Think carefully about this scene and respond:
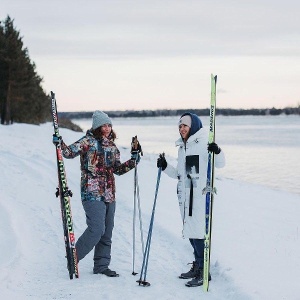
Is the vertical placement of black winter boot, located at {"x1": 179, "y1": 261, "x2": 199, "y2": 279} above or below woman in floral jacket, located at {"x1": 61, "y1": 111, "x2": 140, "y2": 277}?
below

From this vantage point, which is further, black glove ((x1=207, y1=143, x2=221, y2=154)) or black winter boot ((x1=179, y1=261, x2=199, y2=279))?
black winter boot ((x1=179, y1=261, x2=199, y2=279))

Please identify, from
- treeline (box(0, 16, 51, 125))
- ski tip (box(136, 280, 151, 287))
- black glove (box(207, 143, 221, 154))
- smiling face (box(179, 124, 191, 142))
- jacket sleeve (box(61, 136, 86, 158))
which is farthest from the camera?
treeline (box(0, 16, 51, 125))

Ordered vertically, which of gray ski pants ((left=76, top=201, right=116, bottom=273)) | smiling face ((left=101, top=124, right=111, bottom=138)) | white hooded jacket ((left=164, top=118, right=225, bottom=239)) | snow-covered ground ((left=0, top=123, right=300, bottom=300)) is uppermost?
smiling face ((left=101, top=124, right=111, bottom=138))

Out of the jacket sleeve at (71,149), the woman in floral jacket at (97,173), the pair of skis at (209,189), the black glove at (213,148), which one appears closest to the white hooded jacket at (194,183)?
the pair of skis at (209,189)

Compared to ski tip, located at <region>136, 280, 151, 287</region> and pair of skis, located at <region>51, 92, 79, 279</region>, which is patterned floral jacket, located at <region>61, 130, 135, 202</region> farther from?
ski tip, located at <region>136, 280, 151, 287</region>

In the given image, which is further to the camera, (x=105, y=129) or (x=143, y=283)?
(x=105, y=129)

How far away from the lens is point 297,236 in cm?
949

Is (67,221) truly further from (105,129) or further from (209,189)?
(209,189)

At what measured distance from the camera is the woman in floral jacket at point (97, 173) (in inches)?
249

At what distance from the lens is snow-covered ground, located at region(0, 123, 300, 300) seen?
233 inches

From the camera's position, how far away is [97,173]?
639 centimetres

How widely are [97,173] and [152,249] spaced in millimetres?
2045

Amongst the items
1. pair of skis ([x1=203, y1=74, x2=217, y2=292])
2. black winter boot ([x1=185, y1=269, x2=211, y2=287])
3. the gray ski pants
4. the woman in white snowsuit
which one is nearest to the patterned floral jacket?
the gray ski pants

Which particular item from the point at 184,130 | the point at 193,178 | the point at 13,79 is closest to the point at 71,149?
the point at 184,130
